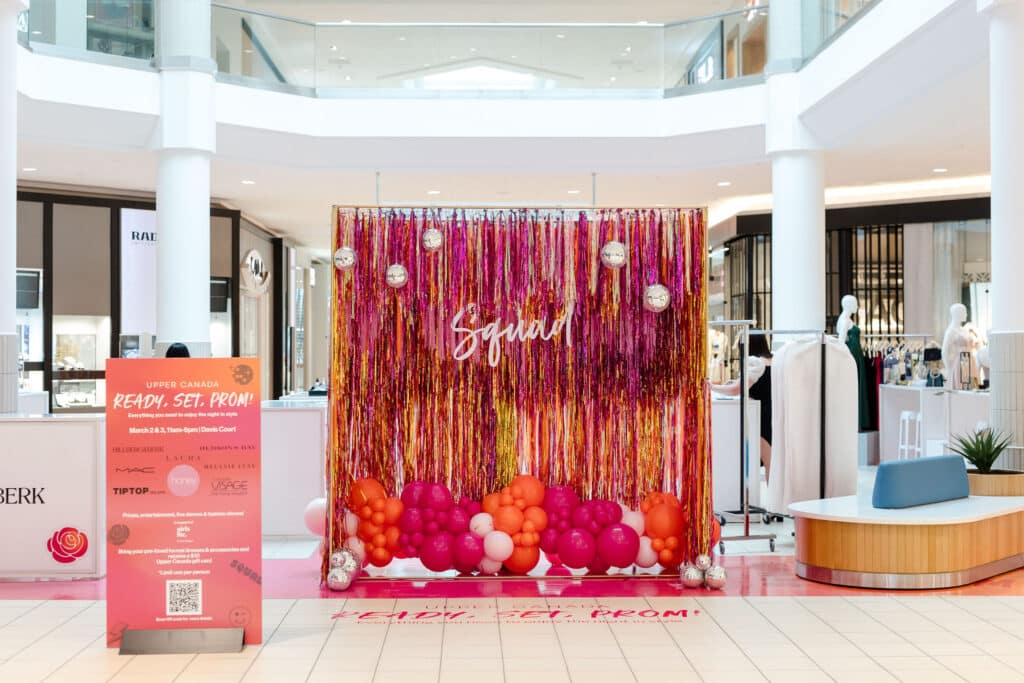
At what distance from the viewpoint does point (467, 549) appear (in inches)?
222

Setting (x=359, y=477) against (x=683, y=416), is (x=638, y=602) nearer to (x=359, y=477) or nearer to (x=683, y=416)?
(x=683, y=416)

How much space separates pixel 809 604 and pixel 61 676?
3.26m

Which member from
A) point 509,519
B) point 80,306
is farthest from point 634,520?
point 80,306

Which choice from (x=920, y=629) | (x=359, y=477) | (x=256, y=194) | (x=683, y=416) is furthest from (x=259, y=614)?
(x=256, y=194)

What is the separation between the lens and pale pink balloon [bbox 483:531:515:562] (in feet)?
18.5

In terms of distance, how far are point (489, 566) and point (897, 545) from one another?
2.03m

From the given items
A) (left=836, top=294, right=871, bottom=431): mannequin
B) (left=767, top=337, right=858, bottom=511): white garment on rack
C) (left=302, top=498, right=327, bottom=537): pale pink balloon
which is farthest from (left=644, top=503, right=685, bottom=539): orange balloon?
(left=836, top=294, right=871, bottom=431): mannequin

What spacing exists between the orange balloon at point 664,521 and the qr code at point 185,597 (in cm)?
232

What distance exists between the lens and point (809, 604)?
5277 mm

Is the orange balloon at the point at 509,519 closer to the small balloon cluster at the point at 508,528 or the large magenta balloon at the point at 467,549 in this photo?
the small balloon cluster at the point at 508,528

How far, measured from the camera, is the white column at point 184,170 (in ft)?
33.5

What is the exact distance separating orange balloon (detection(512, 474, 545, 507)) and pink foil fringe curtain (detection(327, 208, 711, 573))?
0.08 metres

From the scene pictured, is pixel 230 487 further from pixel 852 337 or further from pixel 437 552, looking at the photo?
pixel 852 337

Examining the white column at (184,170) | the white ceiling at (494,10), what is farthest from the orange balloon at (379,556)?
the white ceiling at (494,10)
